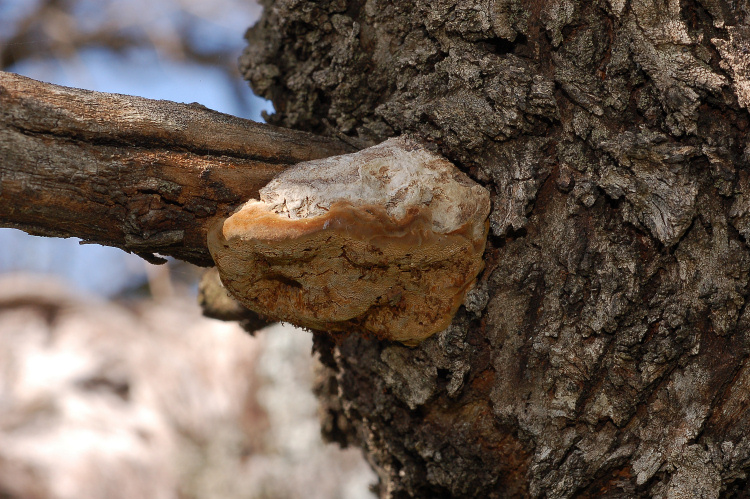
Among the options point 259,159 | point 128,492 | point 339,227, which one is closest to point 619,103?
point 339,227

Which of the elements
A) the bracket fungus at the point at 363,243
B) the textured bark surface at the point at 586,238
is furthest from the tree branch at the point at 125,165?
the textured bark surface at the point at 586,238

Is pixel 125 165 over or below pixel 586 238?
below

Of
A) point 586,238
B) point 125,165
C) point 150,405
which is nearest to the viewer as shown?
point 125,165

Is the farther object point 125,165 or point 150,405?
point 150,405

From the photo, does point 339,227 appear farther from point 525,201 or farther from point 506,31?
point 506,31

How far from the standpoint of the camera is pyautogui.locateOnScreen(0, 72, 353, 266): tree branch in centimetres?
124

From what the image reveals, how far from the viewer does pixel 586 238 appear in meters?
1.49

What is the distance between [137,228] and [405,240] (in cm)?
64

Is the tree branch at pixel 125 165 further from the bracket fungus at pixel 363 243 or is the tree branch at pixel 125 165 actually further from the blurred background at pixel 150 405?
the blurred background at pixel 150 405

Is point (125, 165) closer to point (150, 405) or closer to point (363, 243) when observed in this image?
point (363, 243)

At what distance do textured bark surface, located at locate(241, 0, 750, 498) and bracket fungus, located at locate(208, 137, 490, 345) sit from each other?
87 mm

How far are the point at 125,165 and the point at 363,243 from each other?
57 cm

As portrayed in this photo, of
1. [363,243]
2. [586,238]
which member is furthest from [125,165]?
[586,238]

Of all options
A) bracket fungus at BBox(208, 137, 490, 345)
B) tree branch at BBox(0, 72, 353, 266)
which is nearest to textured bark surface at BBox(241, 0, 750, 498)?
bracket fungus at BBox(208, 137, 490, 345)
